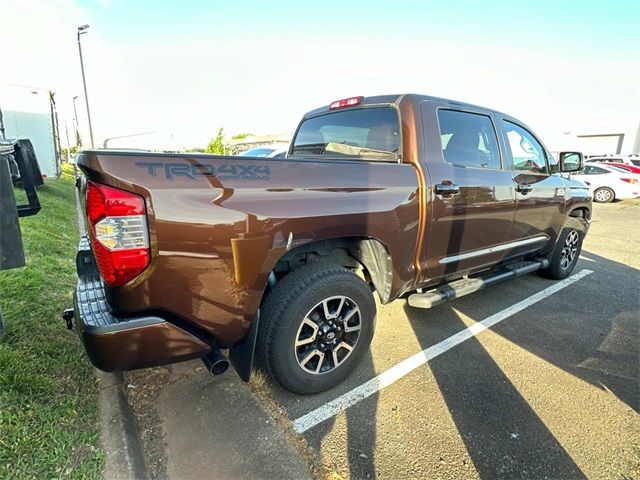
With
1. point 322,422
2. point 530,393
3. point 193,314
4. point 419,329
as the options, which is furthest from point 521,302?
point 193,314

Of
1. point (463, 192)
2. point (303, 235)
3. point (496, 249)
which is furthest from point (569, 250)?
point (303, 235)

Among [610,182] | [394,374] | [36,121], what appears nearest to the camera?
[394,374]

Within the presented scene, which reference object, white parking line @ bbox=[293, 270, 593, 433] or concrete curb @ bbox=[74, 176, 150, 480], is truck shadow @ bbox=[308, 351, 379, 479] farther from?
concrete curb @ bbox=[74, 176, 150, 480]

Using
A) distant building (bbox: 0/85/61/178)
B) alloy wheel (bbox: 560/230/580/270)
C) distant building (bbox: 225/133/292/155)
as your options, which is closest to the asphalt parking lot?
alloy wheel (bbox: 560/230/580/270)

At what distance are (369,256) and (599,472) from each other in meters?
1.78

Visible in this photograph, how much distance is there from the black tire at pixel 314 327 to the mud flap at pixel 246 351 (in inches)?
4.3

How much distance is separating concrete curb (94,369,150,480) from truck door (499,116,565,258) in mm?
3504

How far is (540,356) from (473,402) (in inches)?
39.9

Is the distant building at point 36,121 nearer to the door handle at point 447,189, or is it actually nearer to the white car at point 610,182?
the door handle at point 447,189

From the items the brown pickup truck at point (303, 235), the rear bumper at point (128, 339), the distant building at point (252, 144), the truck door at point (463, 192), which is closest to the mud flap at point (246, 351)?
the brown pickup truck at point (303, 235)

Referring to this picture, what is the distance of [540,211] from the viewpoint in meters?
3.92

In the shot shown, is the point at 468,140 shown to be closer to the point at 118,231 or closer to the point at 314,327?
the point at 314,327

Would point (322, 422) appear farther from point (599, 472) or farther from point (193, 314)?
point (599, 472)

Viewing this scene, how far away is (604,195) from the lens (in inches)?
593
